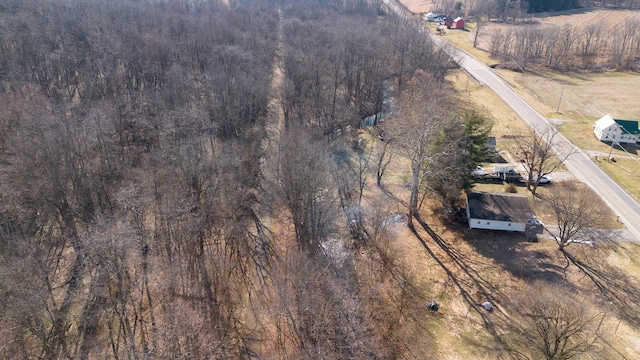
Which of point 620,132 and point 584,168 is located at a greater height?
point 620,132

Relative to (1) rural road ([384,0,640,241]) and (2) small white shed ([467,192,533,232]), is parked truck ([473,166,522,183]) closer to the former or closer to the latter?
(1) rural road ([384,0,640,241])

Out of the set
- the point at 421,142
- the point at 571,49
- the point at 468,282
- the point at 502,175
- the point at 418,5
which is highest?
the point at 418,5

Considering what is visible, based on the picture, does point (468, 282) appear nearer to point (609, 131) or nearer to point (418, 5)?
point (609, 131)

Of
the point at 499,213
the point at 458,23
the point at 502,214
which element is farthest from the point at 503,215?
the point at 458,23

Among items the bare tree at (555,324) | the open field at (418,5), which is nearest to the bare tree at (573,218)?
the bare tree at (555,324)

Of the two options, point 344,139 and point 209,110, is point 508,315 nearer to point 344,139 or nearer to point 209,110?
point 344,139

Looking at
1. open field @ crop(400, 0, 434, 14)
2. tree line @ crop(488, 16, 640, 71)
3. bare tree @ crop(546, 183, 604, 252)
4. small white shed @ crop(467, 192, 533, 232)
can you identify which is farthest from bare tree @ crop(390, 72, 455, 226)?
open field @ crop(400, 0, 434, 14)

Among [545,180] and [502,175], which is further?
[502,175]
